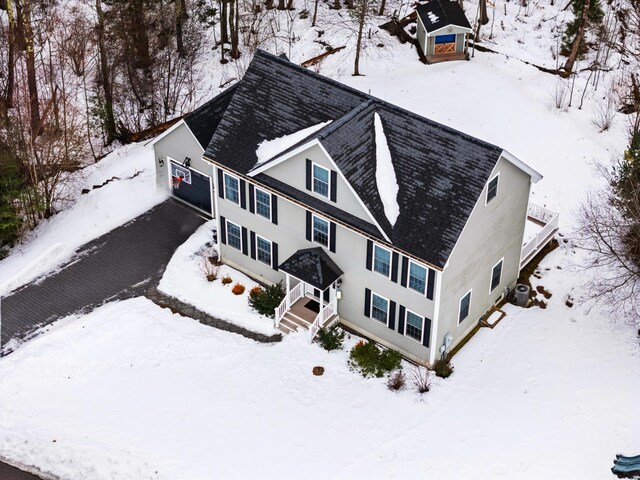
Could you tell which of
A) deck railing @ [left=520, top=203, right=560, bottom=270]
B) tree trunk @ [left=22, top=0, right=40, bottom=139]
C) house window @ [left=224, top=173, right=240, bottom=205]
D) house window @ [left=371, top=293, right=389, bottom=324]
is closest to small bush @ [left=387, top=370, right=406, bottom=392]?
house window @ [left=371, top=293, right=389, bottom=324]

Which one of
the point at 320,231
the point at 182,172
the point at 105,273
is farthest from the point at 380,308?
the point at 182,172

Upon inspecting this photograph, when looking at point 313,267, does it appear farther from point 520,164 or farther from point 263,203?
point 520,164

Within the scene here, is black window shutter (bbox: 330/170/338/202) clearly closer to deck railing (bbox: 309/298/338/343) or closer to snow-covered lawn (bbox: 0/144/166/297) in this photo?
deck railing (bbox: 309/298/338/343)

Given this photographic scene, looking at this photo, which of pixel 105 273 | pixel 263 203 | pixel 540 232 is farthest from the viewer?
pixel 540 232

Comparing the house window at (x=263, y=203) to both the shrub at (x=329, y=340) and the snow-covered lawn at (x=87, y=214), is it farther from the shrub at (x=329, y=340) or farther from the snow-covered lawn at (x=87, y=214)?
the snow-covered lawn at (x=87, y=214)

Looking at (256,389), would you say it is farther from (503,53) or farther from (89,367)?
(503,53)
